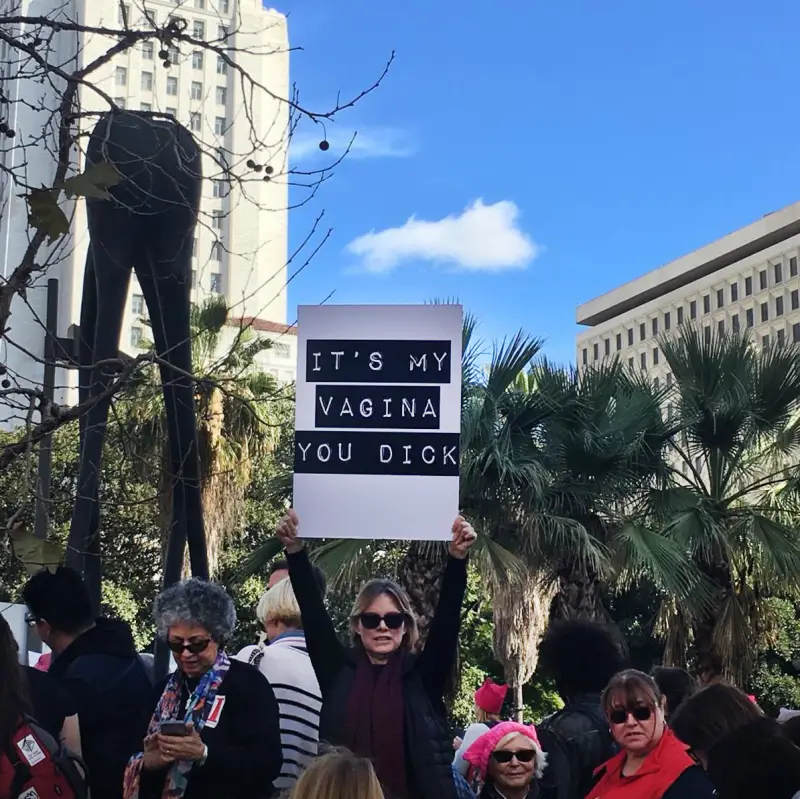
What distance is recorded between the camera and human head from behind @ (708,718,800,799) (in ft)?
9.43

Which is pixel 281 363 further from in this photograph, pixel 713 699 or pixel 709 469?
pixel 713 699

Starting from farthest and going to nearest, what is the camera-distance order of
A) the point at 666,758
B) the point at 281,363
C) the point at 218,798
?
1. the point at 281,363
2. the point at 666,758
3. the point at 218,798

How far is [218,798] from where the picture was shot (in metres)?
3.46

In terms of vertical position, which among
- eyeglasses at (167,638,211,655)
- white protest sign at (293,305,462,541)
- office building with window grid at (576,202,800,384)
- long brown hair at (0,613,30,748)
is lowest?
long brown hair at (0,613,30,748)

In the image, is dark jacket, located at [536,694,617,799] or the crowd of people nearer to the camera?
the crowd of people

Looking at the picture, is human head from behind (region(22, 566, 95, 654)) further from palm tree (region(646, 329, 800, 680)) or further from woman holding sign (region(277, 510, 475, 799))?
palm tree (region(646, 329, 800, 680))

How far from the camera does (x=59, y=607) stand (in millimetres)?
4125

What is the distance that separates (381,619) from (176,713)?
0.65 metres

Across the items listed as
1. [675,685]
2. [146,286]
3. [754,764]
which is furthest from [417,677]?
[146,286]

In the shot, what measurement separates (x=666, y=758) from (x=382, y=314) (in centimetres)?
182

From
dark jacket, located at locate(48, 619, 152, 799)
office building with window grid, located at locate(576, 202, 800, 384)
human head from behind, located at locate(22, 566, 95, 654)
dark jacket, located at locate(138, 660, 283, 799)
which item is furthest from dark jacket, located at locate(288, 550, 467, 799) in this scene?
office building with window grid, located at locate(576, 202, 800, 384)

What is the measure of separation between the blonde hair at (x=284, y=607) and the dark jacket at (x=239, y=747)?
79 centimetres

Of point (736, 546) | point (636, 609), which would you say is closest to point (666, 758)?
point (736, 546)

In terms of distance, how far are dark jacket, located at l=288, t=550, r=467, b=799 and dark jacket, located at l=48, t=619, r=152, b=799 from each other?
572mm
